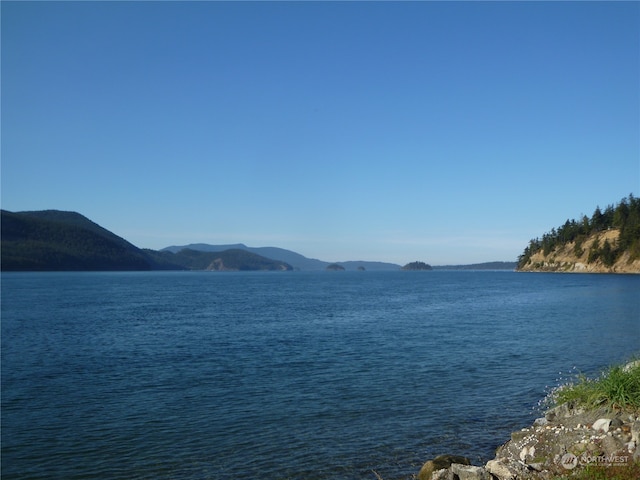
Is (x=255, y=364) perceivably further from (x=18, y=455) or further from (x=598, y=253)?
(x=598, y=253)

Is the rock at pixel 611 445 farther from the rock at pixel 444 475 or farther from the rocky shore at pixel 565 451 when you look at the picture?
the rock at pixel 444 475

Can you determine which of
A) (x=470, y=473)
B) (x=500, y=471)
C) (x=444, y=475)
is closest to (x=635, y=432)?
(x=500, y=471)

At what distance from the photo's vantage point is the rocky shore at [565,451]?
1177 cm

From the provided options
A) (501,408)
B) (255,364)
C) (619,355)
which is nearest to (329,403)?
(501,408)

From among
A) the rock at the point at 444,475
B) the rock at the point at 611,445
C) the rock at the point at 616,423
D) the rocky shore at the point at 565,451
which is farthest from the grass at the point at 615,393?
the rock at the point at 444,475

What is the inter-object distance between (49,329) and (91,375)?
24.8 meters

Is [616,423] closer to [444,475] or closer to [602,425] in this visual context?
[602,425]

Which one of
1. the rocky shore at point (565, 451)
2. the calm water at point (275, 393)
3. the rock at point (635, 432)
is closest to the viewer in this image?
the rocky shore at point (565, 451)

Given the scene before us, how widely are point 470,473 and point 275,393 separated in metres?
15.1

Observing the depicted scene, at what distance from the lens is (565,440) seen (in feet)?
45.7

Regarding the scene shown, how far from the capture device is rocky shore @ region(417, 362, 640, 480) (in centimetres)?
1177

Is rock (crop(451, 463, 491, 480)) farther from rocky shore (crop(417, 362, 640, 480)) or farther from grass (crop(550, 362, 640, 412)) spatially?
grass (crop(550, 362, 640, 412))

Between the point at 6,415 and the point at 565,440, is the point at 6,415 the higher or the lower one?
the lower one

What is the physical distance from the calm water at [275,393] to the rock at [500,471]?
4.33 m
